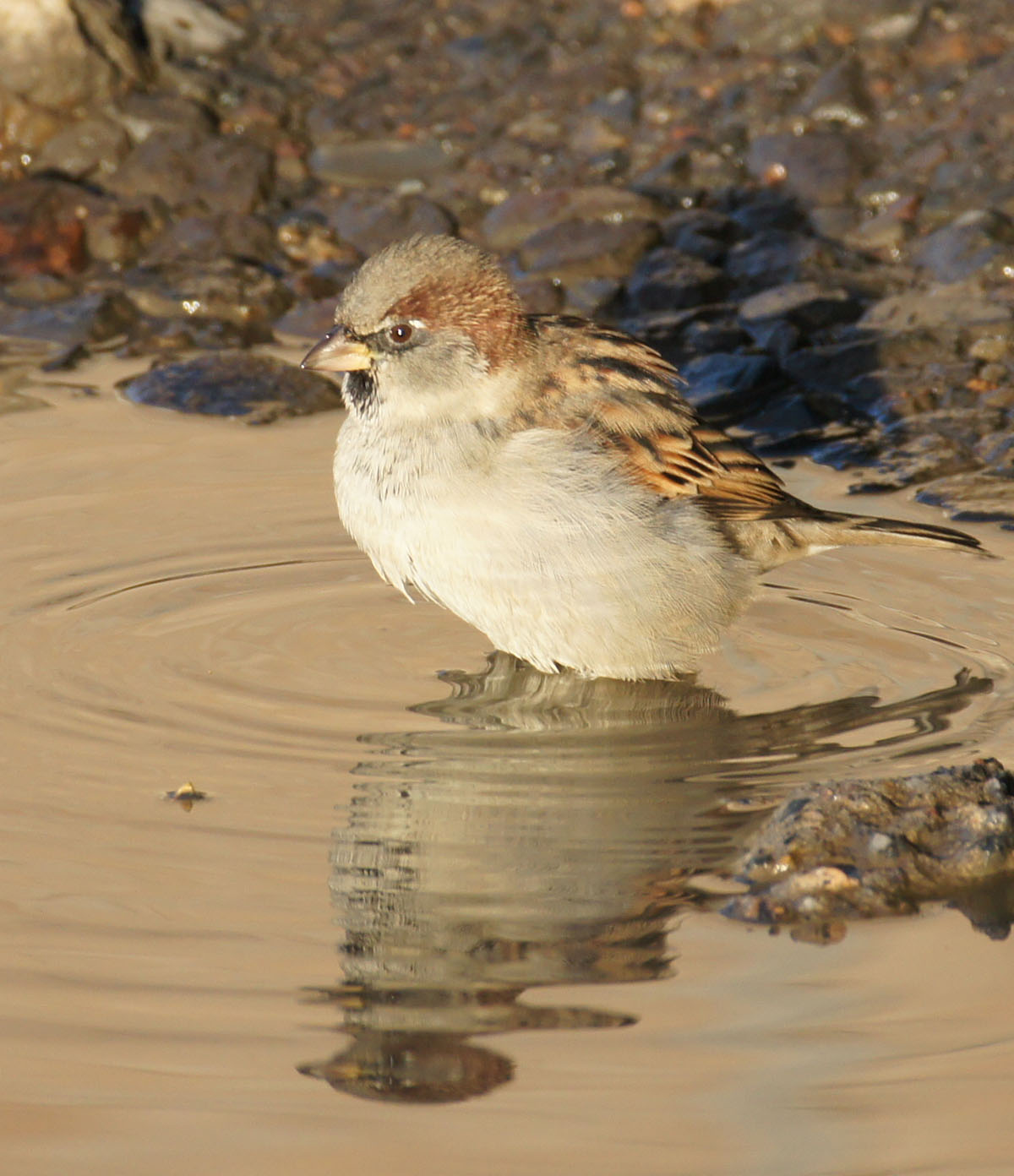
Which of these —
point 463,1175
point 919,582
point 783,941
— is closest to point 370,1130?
point 463,1175

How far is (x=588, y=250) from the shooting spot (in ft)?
27.1

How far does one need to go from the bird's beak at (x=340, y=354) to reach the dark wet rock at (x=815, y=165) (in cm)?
377

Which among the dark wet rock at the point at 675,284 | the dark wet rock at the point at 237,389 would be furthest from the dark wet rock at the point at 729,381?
the dark wet rock at the point at 237,389

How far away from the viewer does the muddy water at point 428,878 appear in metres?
3.19

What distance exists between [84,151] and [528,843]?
5.96 metres

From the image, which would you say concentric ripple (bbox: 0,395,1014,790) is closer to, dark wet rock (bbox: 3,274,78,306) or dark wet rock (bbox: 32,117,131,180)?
dark wet rock (bbox: 3,274,78,306)

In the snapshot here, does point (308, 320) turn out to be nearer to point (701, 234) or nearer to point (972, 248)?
point (701, 234)

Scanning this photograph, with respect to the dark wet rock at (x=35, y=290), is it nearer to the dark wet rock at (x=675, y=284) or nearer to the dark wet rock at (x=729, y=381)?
the dark wet rock at (x=675, y=284)

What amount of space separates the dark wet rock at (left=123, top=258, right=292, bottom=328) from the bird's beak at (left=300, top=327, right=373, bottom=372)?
2.87m

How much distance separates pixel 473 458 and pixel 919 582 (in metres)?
1.67

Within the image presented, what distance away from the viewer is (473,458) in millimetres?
5172

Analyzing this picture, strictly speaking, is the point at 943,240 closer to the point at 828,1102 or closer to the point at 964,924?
the point at 964,924

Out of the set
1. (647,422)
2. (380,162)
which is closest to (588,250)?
(380,162)

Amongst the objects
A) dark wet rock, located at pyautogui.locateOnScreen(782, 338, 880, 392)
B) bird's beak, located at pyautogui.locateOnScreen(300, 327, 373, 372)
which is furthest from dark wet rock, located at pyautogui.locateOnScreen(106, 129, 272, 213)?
bird's beak, located at pyautogui.locateOnScreen(300, 327, 373, 372)
